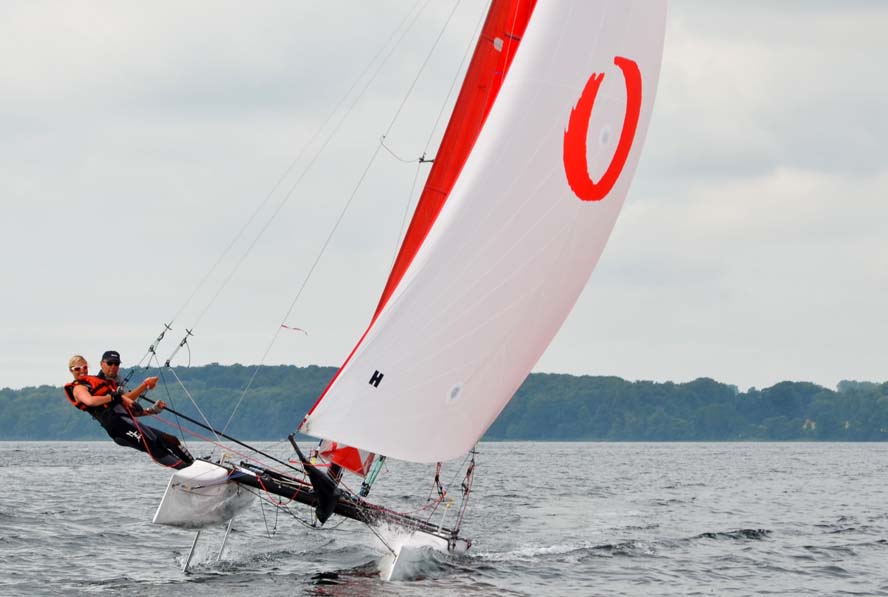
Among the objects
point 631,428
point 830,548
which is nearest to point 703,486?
point 830,548

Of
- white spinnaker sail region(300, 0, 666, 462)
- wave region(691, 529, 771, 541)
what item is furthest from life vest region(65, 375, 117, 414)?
wave region(691, 529, 771, 541)

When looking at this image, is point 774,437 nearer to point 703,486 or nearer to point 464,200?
point 703,486

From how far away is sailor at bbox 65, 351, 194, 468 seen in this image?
1510 cm

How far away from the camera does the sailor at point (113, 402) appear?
49.5 ft

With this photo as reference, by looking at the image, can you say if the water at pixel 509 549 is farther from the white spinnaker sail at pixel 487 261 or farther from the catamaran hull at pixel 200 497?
the white spinnaker sail at pixel 487 261

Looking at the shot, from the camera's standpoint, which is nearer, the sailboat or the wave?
the sailboat

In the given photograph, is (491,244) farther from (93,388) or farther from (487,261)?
(93,388)

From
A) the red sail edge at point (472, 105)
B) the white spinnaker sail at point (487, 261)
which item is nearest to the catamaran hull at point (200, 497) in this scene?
the white spinnaker sail at point (487, 261)

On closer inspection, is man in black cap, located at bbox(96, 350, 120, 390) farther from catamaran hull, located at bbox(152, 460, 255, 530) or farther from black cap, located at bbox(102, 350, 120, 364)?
catamaran hull, located at bbox(152, 460, 255, 530)

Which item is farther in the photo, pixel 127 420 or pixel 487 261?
pixel 127 420

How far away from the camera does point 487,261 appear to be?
1506 cm

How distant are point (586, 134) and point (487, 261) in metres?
2.09

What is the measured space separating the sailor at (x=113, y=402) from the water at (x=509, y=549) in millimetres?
2155

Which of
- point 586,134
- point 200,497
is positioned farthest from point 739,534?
point 200,497
